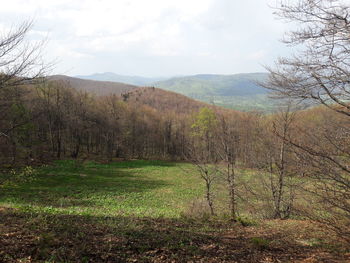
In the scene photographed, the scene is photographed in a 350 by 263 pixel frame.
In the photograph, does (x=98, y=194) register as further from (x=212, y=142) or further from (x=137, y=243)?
(x=137, y=243)

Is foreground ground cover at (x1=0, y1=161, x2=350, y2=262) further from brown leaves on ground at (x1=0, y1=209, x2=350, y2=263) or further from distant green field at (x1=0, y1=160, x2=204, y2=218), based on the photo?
distant green field at (x1=0, y1=160, x2=204, y2=218)

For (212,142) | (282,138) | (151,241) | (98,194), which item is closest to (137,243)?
(151,241)

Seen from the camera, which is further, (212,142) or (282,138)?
(212,142)

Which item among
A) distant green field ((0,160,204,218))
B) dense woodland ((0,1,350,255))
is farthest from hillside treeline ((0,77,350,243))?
distant green field ((0,160,204,218))

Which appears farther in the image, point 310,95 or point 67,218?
point 67,218

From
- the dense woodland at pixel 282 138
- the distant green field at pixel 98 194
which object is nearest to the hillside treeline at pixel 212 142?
the dense woodland at pixel 282 138

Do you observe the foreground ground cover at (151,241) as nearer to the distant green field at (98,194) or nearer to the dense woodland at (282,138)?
the dense woodland at (282,138)

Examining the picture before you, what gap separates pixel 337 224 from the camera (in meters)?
5.82

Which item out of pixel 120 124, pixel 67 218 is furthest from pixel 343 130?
pixel 120 124

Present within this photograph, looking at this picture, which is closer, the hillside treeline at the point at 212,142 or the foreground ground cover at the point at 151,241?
the foreground ground cover at the point at 151,241

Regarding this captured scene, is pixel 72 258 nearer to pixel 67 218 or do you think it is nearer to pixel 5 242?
pixel 5 242

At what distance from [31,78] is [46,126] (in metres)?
38.7

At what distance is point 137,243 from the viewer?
5.45 m

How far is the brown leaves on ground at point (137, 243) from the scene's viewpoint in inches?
184
